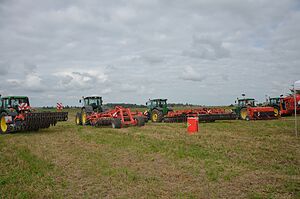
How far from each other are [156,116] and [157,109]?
55 centimetres

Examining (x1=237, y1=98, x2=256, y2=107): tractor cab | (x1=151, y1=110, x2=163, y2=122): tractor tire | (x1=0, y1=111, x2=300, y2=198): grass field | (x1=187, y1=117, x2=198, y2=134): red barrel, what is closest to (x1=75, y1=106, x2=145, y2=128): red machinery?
(x1=151, y1=110, x2=163, y2=122): tractor tire

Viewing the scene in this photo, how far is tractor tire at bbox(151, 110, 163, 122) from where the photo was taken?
21.4 meters

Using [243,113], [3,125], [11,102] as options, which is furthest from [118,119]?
[243,113]

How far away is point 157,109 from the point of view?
21859mm

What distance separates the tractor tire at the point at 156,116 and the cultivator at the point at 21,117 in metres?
8.31

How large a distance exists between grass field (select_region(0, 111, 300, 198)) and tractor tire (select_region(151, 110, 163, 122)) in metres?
11.7

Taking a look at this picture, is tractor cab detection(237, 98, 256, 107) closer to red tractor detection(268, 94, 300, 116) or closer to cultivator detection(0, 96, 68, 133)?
red tractor detection(268, 94, 300, 116)

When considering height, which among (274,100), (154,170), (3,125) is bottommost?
(154,170)

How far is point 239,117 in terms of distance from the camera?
23.2 meters

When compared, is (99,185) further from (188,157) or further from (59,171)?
(188,157)

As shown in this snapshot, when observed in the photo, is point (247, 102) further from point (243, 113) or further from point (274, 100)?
point (274, 100)

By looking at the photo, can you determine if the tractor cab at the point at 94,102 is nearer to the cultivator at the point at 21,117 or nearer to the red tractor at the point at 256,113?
the cultivator at the point at 21,117

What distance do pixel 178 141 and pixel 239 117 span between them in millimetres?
14480

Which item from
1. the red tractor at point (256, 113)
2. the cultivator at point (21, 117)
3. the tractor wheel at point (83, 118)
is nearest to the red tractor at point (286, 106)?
the red tractor at point (256, 113)
